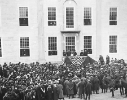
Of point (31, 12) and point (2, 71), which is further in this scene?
point (31, 12)

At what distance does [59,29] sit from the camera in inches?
1437

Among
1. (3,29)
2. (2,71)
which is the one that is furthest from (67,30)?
(2,71)

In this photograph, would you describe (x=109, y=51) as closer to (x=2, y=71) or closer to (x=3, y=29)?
(x=3, y=29)

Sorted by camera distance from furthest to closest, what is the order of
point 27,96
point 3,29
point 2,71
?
point 3,29 → point 2,71 → point 27,96

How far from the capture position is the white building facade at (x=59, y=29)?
35.8m

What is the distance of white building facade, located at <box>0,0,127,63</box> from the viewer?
35.8 m

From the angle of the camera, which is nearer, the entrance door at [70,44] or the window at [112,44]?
the entrance door at [70,44]

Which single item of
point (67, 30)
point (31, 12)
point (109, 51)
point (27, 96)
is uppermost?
point (31, 12)

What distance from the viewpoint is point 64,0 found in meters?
36.5

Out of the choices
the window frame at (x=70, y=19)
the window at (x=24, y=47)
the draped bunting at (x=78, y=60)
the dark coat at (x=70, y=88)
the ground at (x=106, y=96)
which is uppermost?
the window frame at (x=70, y=19)

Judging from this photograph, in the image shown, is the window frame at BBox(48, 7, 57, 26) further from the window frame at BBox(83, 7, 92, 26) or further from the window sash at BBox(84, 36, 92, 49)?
the window sash at BBox(84, 36, 92, 49)

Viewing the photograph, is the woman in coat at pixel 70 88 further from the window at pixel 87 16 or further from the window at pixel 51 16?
the window at pixel 87 16

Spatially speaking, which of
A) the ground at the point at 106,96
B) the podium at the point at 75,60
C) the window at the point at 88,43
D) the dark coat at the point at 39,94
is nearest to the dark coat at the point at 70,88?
the ground at the point at 106,96

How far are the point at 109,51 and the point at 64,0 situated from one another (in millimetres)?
9679
